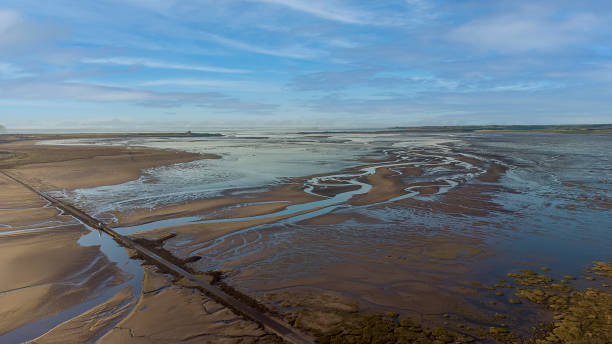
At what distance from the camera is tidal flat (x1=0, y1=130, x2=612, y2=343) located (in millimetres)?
6164

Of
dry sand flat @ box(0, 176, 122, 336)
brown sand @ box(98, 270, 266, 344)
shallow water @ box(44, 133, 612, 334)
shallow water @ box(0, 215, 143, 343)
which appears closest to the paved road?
brown sand @ box(98, 270, 266, 344)

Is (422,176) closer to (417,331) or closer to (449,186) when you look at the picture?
(449,186)

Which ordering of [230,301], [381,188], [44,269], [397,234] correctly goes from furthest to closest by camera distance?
[381,188] → [397,234] → [44,269] → [230,301]

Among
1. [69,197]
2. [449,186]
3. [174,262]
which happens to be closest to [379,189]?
[449,186]

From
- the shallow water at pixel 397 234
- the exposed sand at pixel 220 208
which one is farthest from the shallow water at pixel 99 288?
the exposed sand at pixel 220 208

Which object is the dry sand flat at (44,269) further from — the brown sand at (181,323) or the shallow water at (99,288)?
the brown sand at (181,323)

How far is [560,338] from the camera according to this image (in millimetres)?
5645

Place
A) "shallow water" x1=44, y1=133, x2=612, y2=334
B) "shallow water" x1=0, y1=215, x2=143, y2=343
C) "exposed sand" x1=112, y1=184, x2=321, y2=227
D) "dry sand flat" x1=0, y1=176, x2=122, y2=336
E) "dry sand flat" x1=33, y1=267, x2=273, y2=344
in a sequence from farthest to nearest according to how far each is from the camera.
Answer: "exposed sand" x1=112, y1=184, x2=321, y2=227 < "shallow water" x1=44, y1=133, x2=612, y2=334 < "dry sand flat" x1=0, y1=176, x2=122, y2=336 < "shallow water" x1=0, y1=215, x2=143, y2=343 < "dry sand flat" x1=33, y1=267, x2=273, y2=344

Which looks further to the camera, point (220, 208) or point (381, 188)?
point (381, 188)

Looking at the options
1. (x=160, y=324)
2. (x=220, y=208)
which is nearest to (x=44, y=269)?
(x=160, y=324)

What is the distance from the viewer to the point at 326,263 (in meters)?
9.20

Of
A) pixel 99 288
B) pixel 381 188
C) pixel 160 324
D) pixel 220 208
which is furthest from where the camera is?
pixel 381 188

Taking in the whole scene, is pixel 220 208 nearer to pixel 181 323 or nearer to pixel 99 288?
pixel 99 288

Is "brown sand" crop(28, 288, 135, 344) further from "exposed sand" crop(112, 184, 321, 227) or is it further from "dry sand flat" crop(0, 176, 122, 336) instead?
"exposed sand" crop(112, 184, 321, 227)
